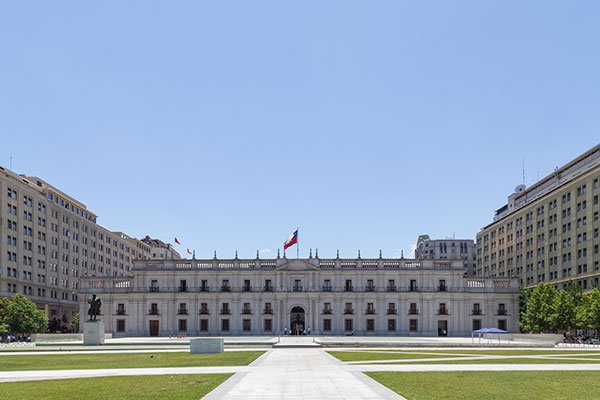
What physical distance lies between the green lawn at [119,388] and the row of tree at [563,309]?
60.5 meters

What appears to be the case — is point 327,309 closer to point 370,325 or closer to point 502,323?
point 370,325

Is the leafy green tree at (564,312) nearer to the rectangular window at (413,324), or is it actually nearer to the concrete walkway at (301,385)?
the rectangular window at (413,324)

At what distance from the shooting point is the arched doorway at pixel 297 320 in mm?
96062

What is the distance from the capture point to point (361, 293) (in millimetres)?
94500

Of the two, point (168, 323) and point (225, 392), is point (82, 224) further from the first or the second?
point (225, 392)

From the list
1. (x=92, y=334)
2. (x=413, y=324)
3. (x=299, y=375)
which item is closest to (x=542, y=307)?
(x=413, y=324)

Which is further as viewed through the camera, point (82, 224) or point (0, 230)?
point (82, 224)

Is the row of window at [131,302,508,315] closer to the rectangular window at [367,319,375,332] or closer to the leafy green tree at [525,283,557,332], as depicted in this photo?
the rectangular window at [367,319,375,332]

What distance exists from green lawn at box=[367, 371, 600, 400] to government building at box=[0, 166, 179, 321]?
8129 centimetres

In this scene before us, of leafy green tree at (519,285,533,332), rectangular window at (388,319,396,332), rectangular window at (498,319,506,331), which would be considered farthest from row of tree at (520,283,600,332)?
rectangular window at (388,319,396,332)

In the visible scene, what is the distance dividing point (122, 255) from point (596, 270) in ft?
363

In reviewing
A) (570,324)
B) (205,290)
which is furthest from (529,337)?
(205,290)

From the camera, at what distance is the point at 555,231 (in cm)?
10156

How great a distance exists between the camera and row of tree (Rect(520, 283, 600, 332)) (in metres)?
72.9
